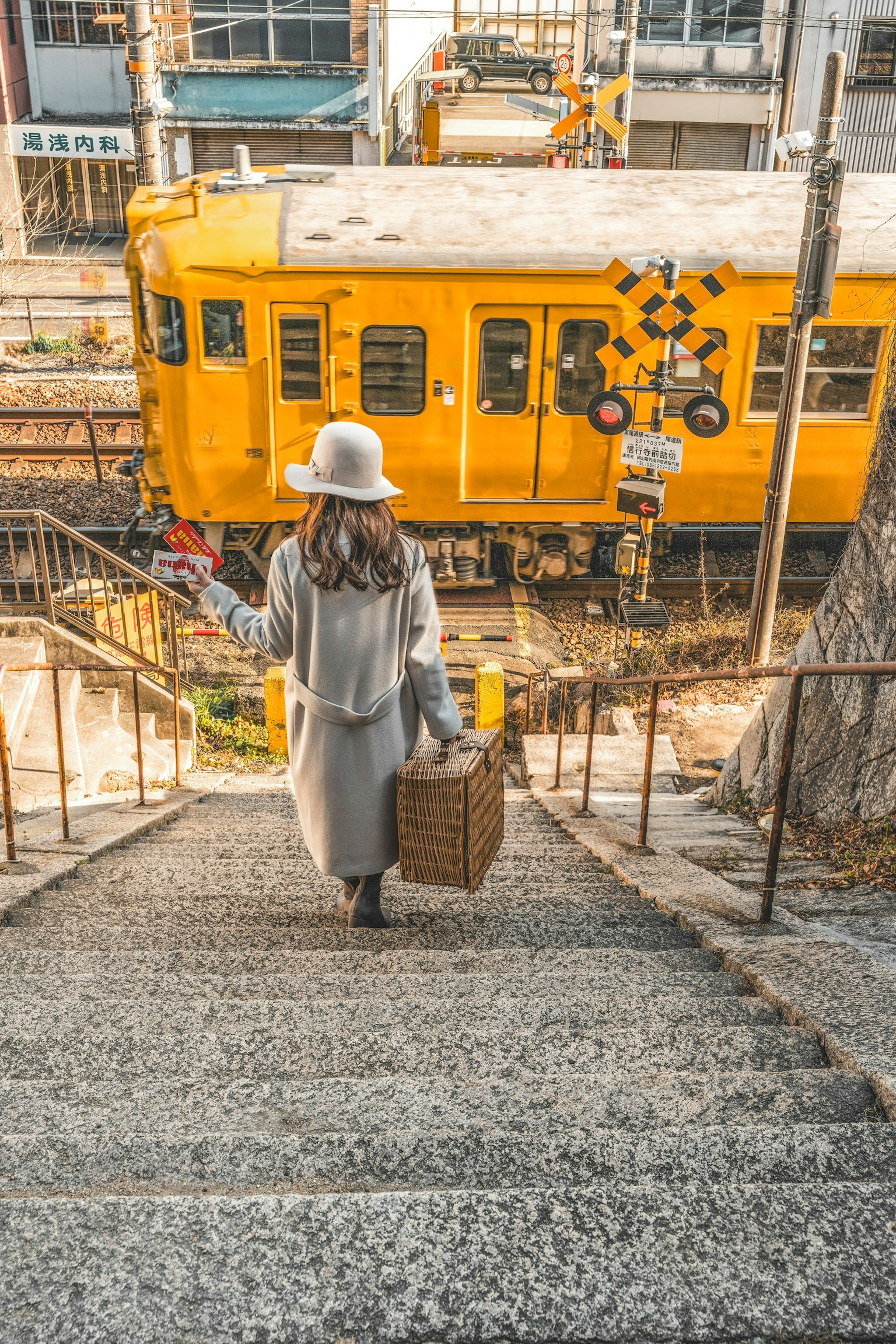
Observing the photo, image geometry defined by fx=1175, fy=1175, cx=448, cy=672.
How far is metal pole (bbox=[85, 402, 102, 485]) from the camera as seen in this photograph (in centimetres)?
1298

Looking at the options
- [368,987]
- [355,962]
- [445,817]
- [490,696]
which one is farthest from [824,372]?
[368,987]

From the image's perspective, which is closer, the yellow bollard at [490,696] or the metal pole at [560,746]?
the metal pole at [560,746]

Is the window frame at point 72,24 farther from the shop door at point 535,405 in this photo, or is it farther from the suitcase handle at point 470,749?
the suitcase handle at point 470,749

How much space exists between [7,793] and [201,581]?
1.63 meters

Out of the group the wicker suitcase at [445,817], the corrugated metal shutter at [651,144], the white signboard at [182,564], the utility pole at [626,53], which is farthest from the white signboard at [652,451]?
the corrugated metal shutter at [651,144]

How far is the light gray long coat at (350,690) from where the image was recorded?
156 inches

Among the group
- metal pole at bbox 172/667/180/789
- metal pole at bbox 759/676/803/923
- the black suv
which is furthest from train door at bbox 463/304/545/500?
the black suv

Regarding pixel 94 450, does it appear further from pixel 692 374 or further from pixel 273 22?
pixel 273 22

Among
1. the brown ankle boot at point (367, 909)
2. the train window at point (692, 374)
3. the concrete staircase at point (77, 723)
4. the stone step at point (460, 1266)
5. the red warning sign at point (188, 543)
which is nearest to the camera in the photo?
the stone step at point (460, 1266)

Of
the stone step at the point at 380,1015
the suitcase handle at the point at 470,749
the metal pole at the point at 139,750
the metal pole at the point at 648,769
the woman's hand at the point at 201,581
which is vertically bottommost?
the metal pole at the point at 139,750

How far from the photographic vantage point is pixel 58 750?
19.3 feet

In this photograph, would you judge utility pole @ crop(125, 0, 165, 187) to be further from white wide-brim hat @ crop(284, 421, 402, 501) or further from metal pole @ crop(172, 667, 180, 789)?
white wide-brim hat @ crop(284, 421, 402, 501)

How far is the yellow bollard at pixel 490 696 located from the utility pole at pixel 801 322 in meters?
2.25

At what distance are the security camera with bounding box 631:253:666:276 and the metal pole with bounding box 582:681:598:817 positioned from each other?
3676 mm
